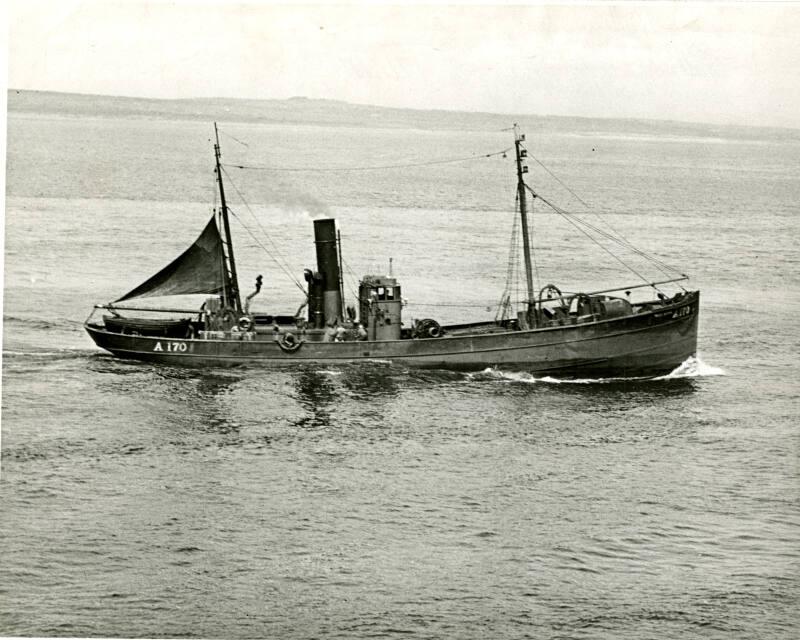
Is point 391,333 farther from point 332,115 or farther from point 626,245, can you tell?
point 626,245

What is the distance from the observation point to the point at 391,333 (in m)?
37.3

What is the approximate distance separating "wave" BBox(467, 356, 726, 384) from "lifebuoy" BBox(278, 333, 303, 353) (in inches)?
210

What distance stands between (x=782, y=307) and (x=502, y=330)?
11.3 meters

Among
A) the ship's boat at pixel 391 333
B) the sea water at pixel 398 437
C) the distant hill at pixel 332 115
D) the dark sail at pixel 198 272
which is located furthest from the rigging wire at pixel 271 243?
the distant hill at pixel 332 115

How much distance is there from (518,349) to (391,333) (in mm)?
3956

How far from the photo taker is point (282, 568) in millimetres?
24547

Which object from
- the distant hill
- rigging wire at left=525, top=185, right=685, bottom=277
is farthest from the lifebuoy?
rigging wire at left=525, top=185, right=685, bottom=277

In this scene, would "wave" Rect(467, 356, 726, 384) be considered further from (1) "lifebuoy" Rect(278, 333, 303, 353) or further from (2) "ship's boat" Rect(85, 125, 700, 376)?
(1) "lifebuoy" Rect(278, 333, 303, 353)

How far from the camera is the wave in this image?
36.5m

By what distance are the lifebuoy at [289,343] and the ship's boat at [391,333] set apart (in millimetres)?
31

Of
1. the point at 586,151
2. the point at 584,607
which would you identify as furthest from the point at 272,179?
the point at 584,607

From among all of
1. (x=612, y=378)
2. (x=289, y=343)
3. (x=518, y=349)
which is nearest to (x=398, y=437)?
(x=518, y=349)

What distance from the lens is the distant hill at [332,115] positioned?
32.2 meters

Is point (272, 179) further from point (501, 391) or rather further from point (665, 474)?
point (665, 474)
